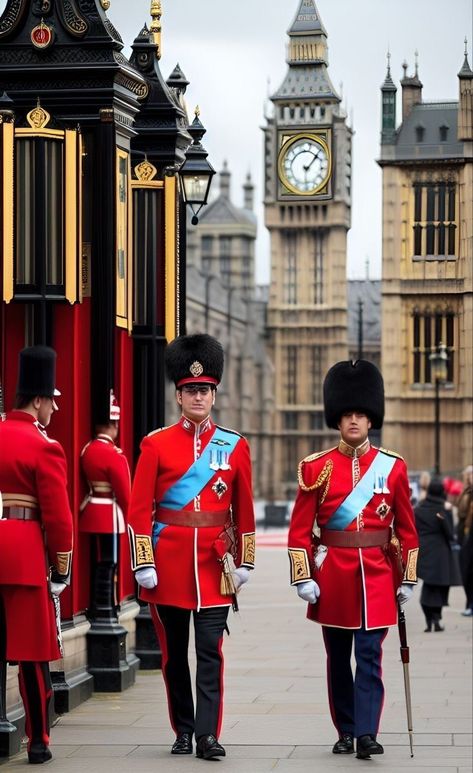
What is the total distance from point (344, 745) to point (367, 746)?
31cm

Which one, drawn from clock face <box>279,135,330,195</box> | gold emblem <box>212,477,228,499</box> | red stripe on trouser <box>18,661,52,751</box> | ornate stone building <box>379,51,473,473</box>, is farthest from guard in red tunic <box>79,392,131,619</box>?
ornate stone building <box>379,51,473,473</box>

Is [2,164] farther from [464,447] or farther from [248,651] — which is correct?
[464,447]

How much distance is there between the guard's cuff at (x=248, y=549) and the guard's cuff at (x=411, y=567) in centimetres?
70

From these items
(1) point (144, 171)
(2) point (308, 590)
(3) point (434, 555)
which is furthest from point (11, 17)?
(3) point (434, 555)

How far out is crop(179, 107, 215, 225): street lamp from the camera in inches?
515

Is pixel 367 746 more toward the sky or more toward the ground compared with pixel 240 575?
more toward the ground

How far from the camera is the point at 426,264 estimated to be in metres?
31.6

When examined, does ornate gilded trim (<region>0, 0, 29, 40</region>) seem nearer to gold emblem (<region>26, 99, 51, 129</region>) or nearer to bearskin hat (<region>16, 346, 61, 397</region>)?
gold emblem (<region>26, 99, 51, 129</region>)

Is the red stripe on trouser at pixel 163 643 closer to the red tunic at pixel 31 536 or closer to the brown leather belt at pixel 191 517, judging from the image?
the brown leather belt at pixel 191 517

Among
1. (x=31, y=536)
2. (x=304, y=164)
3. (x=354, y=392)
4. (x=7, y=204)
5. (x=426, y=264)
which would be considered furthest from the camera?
(x=426, y=264)

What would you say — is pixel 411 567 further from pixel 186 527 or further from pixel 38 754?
pixel 38 754

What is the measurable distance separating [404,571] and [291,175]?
38.8 ft

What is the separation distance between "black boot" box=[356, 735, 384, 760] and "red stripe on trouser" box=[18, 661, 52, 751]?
1.42 m

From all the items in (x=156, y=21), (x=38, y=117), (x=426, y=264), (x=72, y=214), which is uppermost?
(x=156, y=21)
